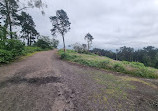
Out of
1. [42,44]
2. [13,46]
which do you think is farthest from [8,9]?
[42,44]

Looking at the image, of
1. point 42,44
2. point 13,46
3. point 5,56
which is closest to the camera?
point 5,56

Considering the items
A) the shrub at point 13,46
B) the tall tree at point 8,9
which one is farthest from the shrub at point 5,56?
the tall tree at point 8,9

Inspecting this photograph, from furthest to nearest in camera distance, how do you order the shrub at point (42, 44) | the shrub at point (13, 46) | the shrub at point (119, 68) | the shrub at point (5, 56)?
the shrub at point (42, 44)
the shrub at point (13, 46)
the shrub at point (119, 68)
the shrub at point (5, 56)

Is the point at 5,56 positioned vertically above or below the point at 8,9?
below

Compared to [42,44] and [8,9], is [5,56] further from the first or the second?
[42,44]

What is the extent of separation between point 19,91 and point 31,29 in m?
29.5

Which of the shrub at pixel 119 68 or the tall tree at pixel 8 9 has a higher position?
→ the tall tree at pixel 8 9

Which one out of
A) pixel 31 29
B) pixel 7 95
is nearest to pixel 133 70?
pixel 7 95

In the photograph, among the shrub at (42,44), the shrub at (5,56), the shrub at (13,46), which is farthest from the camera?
the shrub at (42,44)

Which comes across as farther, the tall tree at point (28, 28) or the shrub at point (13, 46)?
the tall tree at point (28, 28)

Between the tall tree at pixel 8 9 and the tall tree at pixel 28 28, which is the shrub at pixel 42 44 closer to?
the tall tree at pixel 28 28

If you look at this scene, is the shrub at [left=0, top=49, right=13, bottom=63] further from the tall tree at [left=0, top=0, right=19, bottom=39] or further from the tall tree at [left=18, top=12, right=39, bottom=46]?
the tall tree at [left=18, top=12, right=39, bottom=46]

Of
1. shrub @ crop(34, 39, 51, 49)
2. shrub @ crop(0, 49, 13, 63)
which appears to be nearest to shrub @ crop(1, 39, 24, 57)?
shrub @ crop(0, 49, 13, 63)

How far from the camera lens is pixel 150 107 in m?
2.25
